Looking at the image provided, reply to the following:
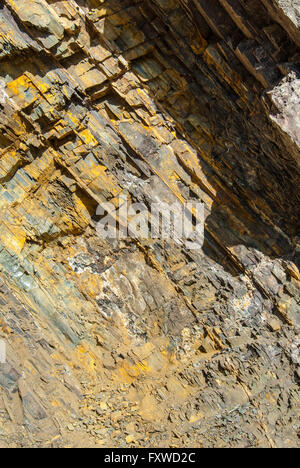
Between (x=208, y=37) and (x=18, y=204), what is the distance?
6.82m

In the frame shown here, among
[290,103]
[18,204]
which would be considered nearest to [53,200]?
[18,204]

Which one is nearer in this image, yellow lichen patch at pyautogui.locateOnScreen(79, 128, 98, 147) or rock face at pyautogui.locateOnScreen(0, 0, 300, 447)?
rock face at pyautogui.locateOnScreen(0, 0, 300, 447)

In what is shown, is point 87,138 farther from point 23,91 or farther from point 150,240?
point 150,240

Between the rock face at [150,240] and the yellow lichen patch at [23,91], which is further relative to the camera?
the yellow lichen patch at [23,91]

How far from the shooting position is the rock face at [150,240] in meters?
11.6

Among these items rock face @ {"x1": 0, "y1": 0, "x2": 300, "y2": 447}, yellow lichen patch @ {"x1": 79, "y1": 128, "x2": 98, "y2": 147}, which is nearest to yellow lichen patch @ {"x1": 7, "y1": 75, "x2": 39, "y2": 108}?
rock face @ {"x1": 0, "y1": 0, "x2": 300, "y2": 447}

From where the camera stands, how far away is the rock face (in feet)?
38.1

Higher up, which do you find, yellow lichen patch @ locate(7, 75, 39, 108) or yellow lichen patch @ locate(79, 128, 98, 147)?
yellow lichen patch @ locate(7, 75, 39, 108)

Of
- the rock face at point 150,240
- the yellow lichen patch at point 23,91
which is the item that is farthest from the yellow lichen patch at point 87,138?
the yellow lichen patch at point 23,91

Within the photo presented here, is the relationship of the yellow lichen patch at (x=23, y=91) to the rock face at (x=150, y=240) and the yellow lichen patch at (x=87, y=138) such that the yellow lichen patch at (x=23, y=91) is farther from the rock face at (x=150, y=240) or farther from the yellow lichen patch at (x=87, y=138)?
the yellow lichen patch at (x=87, y=138)

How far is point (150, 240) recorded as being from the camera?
13766mm

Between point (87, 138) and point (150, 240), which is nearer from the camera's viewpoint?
point (87, 138)

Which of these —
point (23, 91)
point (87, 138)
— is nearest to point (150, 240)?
point (87, 138)

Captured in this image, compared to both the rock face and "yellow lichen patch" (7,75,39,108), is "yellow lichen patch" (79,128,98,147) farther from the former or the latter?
"yellow lichen patch" (7,75,39,108)
